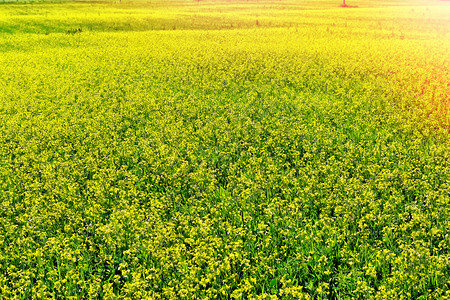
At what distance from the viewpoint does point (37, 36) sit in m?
38.1

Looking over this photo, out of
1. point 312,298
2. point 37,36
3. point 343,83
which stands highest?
point 37,36

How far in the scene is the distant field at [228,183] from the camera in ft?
19.3

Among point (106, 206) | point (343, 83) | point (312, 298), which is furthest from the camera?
point (343, 83)

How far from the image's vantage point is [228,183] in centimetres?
882

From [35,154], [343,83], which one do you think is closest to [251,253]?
[35,154]

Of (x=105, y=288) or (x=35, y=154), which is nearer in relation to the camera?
(x=105, y=288)

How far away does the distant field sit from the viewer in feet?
19.3

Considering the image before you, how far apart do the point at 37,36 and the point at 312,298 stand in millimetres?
40416

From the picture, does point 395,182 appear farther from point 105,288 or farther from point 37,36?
point 37,36

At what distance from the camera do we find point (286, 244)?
6.61 m

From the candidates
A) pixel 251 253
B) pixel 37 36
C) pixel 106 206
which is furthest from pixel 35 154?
pixel 37 36

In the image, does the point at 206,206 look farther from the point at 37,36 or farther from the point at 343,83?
the point at 37,36

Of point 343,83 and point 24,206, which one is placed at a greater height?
point 343,83

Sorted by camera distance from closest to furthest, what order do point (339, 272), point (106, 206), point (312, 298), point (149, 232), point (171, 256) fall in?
point (312, 298) → point (339, 272) → point (171, 256) → point (149, 232) → point (106, 206)
